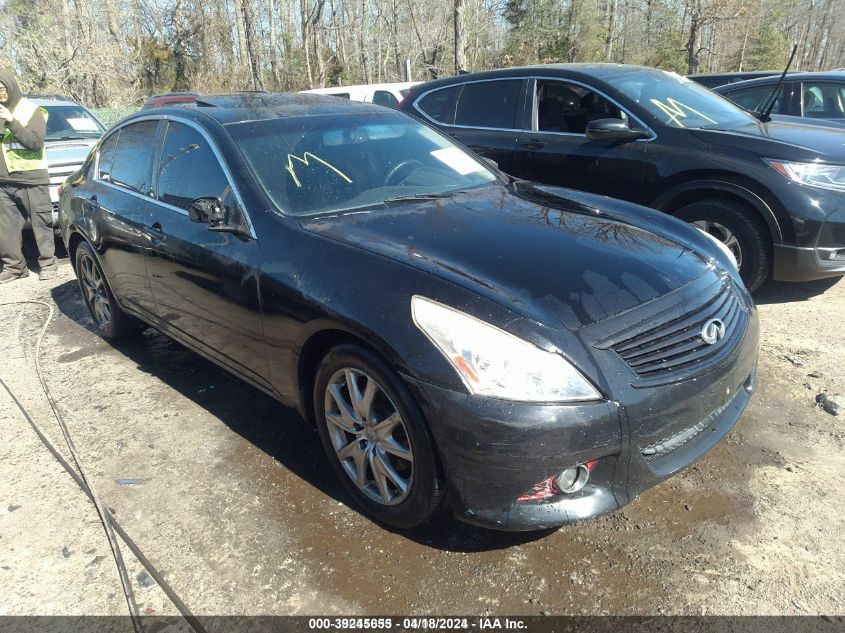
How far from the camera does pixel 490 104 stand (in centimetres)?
593

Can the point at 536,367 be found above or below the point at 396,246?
below

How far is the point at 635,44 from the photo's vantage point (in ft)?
122

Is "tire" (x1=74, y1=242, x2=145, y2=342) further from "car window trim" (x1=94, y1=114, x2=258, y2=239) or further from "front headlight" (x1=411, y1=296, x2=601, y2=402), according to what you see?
"front headlight" (x1=411, y1=296, x2=601, y2=402)

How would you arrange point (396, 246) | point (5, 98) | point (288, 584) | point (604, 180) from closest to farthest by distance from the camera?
point (288, 584), point (396, 246), point (604, 180), point (5, 98)

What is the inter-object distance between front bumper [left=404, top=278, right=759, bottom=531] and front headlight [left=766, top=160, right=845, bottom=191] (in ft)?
9.28

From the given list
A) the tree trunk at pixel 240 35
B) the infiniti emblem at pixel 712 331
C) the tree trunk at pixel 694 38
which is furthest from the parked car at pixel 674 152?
the tree trunk at pixel 240 35

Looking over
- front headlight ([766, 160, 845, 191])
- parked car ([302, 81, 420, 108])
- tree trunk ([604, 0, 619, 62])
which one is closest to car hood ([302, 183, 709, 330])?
front headlight ([766, 160, 845, 191])

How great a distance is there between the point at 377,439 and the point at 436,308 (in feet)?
2.01

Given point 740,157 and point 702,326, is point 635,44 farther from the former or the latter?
point 702,326

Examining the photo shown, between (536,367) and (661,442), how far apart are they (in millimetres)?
563

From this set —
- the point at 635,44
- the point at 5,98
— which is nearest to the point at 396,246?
the point at 5,98

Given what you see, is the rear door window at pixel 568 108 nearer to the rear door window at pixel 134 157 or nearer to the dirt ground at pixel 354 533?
the dirt ground at pixel 354 533

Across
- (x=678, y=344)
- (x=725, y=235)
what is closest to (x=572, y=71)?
(x=725, y=235)

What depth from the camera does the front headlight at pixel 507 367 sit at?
2102 millimetres
